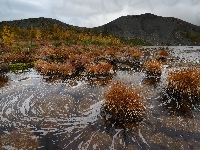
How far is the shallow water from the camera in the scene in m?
6.44

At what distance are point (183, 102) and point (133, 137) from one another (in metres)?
4.28

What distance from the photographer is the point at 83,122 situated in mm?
7766

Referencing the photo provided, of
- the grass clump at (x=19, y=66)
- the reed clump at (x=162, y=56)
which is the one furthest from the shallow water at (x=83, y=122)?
the reed clump at (x=162, y=56)

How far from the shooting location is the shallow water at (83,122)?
21.1 feet

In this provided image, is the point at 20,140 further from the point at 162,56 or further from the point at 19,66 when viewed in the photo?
the point at 162,56

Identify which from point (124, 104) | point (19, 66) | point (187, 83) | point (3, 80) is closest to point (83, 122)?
point (124, 104)

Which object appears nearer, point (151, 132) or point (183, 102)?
point (151, 132)

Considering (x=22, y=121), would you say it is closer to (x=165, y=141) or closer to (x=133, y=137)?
(x=133, y=137)

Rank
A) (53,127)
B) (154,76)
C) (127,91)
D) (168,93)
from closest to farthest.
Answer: (53,127) < (127,91) < (168,93) < (154,76)

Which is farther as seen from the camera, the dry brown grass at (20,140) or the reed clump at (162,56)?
the reed clump at (162,56)

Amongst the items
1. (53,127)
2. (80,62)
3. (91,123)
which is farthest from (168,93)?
(80,62)

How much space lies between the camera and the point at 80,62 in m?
17.7

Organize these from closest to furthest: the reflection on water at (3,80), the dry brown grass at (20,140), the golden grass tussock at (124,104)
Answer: the dry brown grass at (20,140) < the golden grass tussock at (124,104) < the reflection on water at (3,80)

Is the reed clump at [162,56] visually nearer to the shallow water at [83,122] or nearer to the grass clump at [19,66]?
the grass clump at [19,66]
